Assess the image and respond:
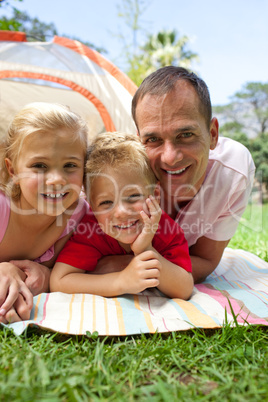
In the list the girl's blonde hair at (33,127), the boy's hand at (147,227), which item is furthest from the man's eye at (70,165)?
the boy's hand at (147,227)

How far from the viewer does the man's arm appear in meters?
2.03

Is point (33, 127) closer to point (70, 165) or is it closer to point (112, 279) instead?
point (70, 165)

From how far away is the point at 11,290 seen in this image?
1.39 metres

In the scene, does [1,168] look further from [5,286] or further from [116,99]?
[116,99]

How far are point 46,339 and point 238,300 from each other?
86 centimetres

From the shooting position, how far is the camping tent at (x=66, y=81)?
3.11m

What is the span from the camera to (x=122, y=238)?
1.62 meters

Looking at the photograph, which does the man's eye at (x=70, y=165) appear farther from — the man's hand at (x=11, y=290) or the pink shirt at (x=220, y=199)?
the pink shirt at (x=220, y=199)

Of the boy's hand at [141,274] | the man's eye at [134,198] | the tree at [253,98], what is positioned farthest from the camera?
the tree at [253,98]

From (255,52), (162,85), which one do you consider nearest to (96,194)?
(162,85)

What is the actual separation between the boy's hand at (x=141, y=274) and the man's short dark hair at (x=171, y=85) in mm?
796

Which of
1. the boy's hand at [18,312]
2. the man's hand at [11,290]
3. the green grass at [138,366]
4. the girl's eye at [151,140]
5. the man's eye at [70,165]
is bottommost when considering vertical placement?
the green grass at [138,366]

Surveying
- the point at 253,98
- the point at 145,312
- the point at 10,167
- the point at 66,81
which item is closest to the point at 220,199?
the point at 145,312

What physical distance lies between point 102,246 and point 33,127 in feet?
2.09
